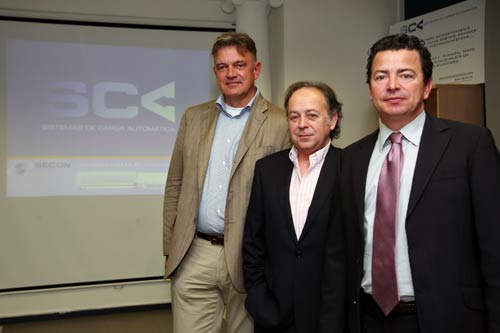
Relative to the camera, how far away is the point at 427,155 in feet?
4.46

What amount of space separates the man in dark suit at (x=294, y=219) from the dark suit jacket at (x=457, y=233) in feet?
1.47

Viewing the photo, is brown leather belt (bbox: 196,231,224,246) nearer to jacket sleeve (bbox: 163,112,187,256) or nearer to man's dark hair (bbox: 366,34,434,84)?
jacket sleeve (bbox: 163,112,187,256)

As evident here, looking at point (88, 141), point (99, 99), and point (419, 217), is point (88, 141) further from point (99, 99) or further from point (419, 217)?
point (419, 217)

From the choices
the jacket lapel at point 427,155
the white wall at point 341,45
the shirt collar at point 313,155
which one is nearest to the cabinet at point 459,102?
the white wall at point 341,45

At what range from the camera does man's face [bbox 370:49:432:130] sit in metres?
1.39

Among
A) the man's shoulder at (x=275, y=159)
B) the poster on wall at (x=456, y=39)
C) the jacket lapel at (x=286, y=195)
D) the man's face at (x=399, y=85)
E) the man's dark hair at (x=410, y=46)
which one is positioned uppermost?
the poster on wall at (x=456, y=39)

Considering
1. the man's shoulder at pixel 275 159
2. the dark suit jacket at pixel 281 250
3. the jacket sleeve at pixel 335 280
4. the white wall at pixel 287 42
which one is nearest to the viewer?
the jacket sleeve at pixel 335 280

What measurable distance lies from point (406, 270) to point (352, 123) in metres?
2.88

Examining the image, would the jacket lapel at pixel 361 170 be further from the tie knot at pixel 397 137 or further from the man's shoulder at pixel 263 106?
the man's shoulder at pixel 263 106

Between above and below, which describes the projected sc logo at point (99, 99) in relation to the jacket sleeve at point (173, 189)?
above

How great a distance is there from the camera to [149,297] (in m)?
4.02

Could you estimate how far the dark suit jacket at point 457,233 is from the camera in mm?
1260

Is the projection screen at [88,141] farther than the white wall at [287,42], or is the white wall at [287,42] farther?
the white wall at [287,42]

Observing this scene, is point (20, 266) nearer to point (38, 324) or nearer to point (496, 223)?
point (38, 324)
